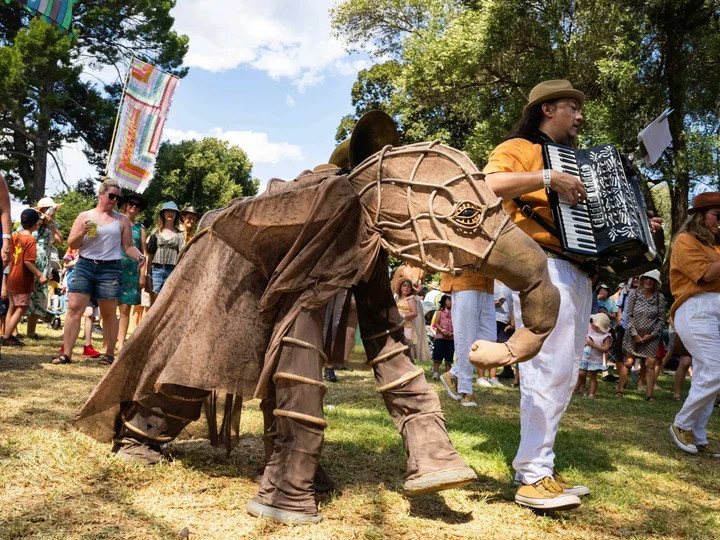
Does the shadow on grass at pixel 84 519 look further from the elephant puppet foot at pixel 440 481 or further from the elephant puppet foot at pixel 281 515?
the elephant puppet foot at pixel 440 481

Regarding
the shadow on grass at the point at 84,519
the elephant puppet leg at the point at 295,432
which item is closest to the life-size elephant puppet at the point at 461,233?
the elephant puppet leg at the point at 295,432

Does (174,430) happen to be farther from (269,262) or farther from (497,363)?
(497,363)

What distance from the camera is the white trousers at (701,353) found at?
509cm

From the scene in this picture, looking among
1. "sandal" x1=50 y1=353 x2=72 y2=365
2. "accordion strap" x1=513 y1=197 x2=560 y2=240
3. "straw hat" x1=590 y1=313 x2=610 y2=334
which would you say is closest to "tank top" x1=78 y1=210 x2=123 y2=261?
"sandal" x1=50 y1=353 x2=72 y2=365

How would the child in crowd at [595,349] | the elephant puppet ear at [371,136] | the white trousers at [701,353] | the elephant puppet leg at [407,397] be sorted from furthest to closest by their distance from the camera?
the child in crowd at [595,349] → the white trousers at [701,353] → the elephant puppet ear at [371,136] → the elephant puppet leg at [407,397]

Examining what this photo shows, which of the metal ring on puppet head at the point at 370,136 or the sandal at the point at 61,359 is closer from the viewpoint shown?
the metal ring on puppet head at the point at 370,136

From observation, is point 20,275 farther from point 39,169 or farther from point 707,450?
point 39,169

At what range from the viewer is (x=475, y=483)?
3734mm

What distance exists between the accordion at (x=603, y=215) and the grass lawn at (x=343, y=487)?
1.37 metres

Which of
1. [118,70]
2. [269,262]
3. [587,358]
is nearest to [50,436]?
[269,262]

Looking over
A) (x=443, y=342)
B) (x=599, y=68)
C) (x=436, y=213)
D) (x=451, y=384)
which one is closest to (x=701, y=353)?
(x=451, y=384)

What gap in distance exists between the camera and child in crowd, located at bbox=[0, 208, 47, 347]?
8.19 m

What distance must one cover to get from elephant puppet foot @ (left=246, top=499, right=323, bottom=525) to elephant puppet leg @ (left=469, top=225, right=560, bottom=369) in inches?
39.9

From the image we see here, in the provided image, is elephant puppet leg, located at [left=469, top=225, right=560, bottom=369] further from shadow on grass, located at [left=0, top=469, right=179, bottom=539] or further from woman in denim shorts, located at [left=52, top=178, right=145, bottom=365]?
woman in denim shorts, located at [left=52, top=178, right=145, bottom=365]
